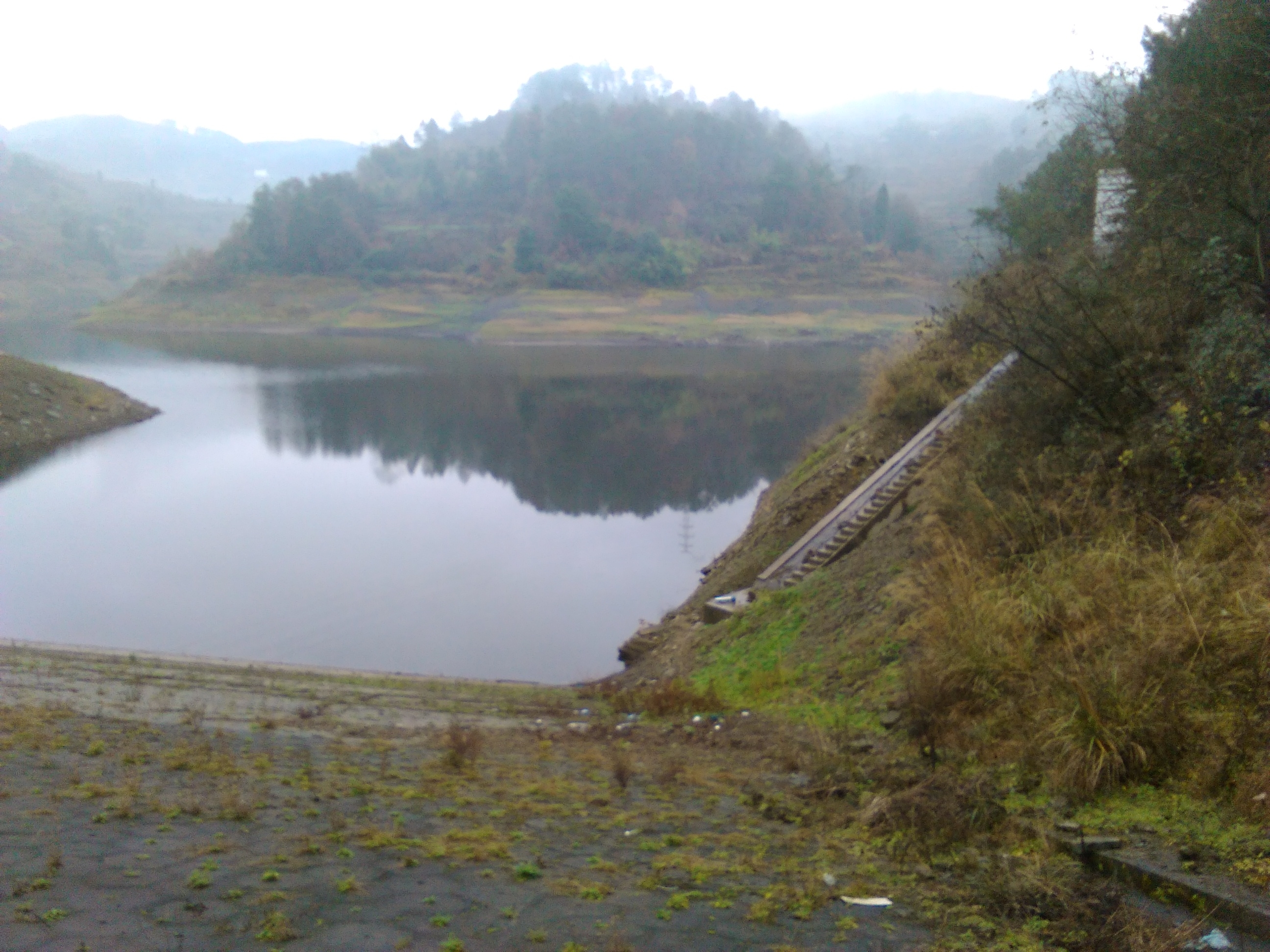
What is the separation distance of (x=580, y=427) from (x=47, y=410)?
1842 cm

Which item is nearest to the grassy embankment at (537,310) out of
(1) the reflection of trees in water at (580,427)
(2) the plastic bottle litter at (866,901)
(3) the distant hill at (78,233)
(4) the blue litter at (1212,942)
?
(3) the distant hill at (78,233)

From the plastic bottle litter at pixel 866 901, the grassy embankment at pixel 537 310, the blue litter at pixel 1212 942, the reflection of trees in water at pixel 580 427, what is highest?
the grassy embankment at pixel 537 310

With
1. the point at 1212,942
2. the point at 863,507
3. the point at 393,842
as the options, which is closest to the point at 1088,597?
the point at 1212,942

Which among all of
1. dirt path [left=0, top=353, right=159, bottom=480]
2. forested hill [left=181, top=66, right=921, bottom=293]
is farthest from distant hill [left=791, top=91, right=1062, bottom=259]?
dirt path [left=0, top=353, right=159, bottom=480]

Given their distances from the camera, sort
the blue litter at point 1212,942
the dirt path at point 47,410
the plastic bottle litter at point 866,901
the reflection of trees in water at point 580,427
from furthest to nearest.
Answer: the dirt path at point 47,410
the reflection of trees in water at point 580,427
the plastic bottle litter at point 866,901
the blue litter at point 1212,942

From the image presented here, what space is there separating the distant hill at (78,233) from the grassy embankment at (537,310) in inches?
637

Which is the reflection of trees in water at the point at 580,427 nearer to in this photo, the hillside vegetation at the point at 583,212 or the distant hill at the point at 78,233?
the hillside vegetation at the point at 583,212

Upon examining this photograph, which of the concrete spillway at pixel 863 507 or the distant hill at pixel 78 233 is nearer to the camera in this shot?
the concrete spillway at pixel 863 507

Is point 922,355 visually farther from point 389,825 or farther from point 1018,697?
point 389,825

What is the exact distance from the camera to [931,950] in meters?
3.23

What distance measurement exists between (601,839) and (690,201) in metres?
111

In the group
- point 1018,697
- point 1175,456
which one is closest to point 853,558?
point 1175,456

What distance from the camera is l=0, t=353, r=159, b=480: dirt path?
29391 millimetres

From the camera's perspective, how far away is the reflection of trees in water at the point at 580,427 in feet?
89.1
